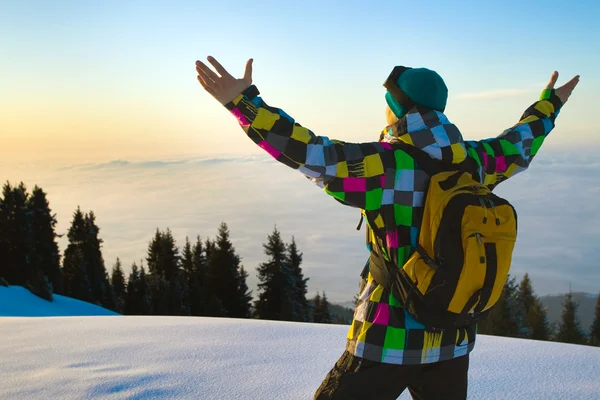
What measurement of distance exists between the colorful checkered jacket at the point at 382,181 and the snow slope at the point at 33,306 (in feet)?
51.3

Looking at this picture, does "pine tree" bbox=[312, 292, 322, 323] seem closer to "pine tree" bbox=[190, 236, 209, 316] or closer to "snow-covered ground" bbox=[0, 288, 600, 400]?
"pine tree" bbox=[190, 236, 209, 316]

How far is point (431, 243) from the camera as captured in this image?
205 cm

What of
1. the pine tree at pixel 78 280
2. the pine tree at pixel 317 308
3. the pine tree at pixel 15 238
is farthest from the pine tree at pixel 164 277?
the pine tree at pixel 317 308

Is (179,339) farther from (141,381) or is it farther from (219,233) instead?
(219,233)

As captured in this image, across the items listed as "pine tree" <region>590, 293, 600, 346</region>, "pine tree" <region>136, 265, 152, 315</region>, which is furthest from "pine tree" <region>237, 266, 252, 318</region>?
"pine tree" <region>590, 293, 600, 346</region>

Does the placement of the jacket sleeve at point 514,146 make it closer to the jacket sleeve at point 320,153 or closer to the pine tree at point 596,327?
the jacket sleeve at point 320,153

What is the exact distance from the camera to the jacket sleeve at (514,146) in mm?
2470

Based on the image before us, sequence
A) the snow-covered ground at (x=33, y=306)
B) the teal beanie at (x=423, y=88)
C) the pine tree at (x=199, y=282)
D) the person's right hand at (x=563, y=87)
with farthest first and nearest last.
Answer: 1. the pine tree at (x=199, y=282)
2. the snow-covered ground at (x=33, y=306)
3. the person's right hand at (x=563, y=87)
4. the teal beanie at (x=423, y=88)

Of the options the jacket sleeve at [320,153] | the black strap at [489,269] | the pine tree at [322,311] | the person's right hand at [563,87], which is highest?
the person's right hand at [563,87]

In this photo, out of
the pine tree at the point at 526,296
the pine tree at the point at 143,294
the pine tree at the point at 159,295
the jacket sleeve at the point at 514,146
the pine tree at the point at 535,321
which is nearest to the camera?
the jacket sleeve at the point at 514,146

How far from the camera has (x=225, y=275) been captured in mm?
34156

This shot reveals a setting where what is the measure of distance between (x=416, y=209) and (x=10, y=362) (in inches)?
163

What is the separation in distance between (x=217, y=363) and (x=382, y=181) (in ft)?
9.60

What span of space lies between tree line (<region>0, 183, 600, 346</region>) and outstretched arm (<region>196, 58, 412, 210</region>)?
Result: 1086 inches
